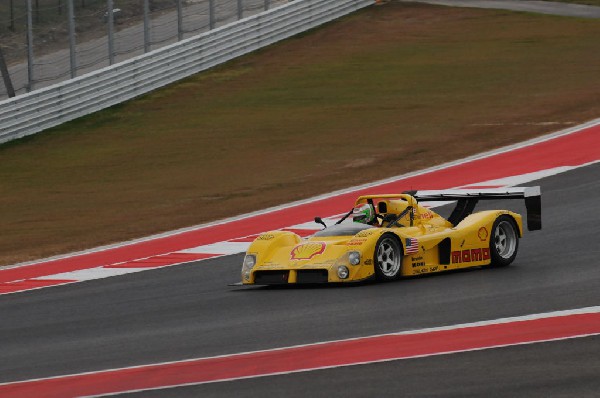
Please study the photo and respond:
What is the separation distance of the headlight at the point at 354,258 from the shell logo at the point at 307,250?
0.36 m

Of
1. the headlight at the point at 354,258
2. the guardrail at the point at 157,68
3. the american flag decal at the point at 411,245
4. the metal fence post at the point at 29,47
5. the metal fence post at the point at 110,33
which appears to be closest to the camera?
the headlight at the point at 354,258

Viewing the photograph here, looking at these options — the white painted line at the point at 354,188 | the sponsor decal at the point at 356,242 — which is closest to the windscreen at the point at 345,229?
the sponsor decal at the point at 356,242

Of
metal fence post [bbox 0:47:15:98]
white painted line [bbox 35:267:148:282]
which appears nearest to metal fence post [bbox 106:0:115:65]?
metal fence post [bbox 0:47:15:98]

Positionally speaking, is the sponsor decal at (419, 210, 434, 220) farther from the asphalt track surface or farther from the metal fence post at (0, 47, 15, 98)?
the metal fence post at (0, 47, 15, 98)

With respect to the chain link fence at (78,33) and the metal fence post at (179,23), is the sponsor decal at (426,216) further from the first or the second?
the metal fence post at (179,23)

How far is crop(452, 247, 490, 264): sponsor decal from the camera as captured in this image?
563 inches

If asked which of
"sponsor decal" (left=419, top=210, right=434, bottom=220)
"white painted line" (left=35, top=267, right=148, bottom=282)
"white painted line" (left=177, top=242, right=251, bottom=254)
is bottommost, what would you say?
"white painted line" (left=35, top=267, right=148, bottom=282)

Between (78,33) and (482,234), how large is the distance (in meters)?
17.4

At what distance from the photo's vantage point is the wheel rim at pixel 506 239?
14695 millimetres

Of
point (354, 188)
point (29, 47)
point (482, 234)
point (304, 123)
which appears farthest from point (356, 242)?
point (29, 47)

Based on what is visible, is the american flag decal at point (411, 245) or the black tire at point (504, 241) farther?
the black tire at point (504, 241)

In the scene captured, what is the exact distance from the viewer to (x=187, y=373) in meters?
10.1

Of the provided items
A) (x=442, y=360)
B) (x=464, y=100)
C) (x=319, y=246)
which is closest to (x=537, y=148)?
(x=464, y=100)

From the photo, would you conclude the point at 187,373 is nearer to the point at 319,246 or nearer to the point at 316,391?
the point at 316,391
